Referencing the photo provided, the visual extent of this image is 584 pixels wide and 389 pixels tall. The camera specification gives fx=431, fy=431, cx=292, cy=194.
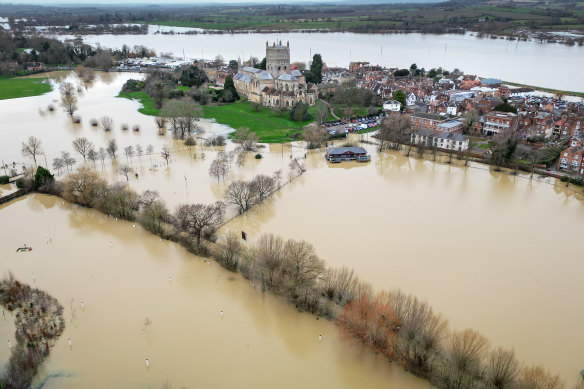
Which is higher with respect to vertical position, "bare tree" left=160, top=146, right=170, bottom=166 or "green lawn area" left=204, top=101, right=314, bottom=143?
"green lawn area" left=204, top=101, right=314, bottom=143

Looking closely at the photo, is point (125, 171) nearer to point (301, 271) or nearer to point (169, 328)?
point (169, 328)

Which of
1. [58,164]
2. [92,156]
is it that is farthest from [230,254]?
[92,156]

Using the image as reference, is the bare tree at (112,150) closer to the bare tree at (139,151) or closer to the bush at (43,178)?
the bare tree at (139,151)

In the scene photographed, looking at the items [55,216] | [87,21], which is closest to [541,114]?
[55,216]

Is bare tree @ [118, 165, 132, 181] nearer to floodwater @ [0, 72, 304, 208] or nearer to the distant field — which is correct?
floodwater @ [0, 72, 304, 208]

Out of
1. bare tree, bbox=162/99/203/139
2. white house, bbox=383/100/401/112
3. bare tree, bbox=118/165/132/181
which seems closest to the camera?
bare tree, bbox=118/165/132/181

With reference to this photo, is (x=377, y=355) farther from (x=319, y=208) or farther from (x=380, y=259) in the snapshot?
(x=319, y=208)

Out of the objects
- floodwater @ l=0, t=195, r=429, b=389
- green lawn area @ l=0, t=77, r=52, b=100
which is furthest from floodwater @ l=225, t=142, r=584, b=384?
green lawn area @ l=0, t=77, r=52, b=100
